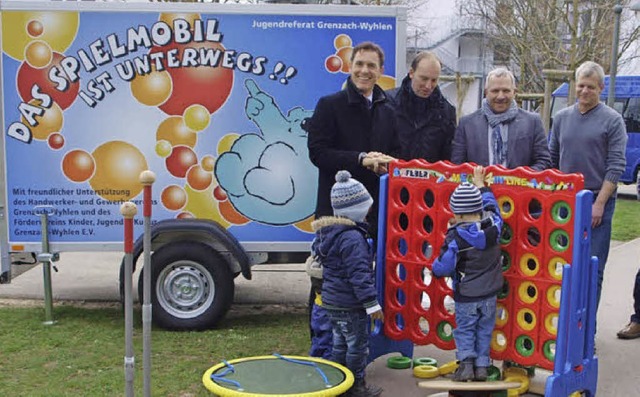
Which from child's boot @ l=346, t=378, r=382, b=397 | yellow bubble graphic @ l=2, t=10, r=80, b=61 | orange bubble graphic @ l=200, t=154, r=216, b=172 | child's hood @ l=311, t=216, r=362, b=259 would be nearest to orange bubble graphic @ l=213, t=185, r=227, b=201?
orange bubble graphic @ l=200, t=154, r=216, b=172

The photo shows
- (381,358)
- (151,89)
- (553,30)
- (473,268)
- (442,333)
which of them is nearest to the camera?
(473,268)

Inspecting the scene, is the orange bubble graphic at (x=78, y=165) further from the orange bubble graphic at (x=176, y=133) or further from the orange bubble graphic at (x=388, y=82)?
the orange bubble graphic at (x=388, y=82)

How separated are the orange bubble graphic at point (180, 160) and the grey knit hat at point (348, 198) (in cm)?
Answer: 208

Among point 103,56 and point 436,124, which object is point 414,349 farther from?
point 103,56

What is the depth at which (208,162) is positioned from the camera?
6.13 metres

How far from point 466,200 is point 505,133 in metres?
0.96

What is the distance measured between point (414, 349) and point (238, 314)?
1.82 metres

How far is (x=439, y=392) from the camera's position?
4.88 m

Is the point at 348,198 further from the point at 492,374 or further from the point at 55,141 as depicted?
the point at 55,141

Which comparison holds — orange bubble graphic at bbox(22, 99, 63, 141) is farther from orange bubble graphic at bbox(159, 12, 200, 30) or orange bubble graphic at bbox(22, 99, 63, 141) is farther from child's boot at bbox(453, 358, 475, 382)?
child's boot at bbox(453, 358, 475, 382)

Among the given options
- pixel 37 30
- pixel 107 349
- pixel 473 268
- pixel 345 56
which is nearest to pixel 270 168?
pixel 345 56

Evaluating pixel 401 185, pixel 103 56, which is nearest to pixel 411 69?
pixel 401 185

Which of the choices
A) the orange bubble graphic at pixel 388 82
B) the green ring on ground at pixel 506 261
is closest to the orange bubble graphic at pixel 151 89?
the orange bubble graphic at pixel 388 82

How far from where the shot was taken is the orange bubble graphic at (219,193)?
6.16 metres
